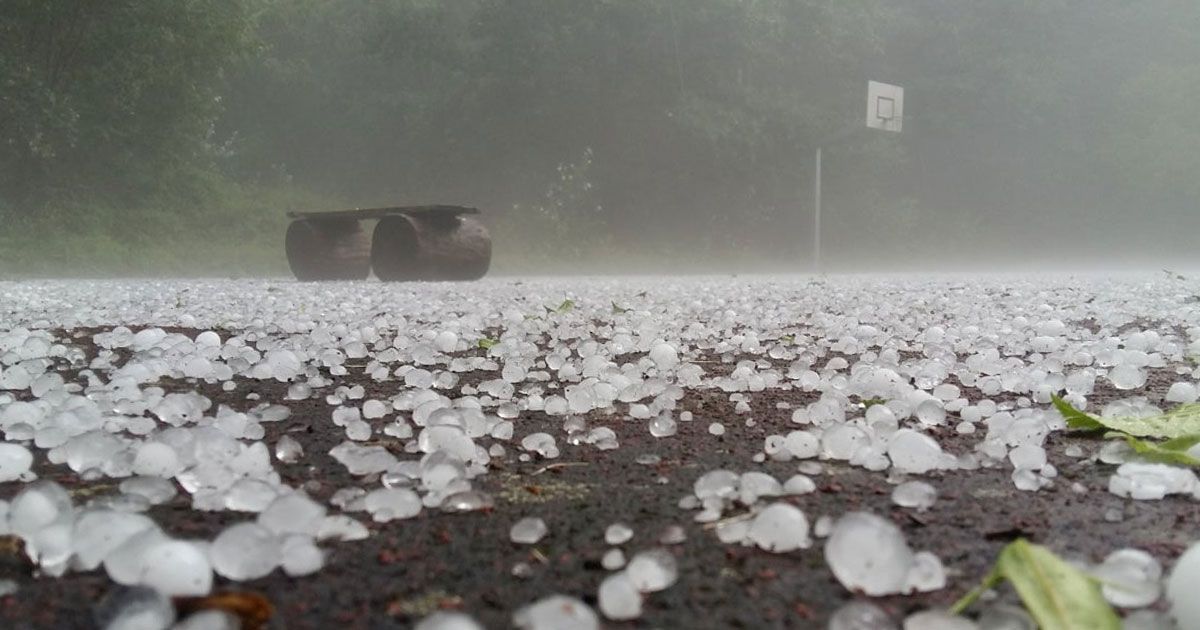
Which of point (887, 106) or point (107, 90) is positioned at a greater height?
point (887, 106)

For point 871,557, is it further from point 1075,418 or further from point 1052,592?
point 1075,418

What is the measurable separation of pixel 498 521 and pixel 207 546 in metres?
0.25

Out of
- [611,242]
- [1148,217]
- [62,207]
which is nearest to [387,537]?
[62,207]

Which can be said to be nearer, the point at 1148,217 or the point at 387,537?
the point at 387,537

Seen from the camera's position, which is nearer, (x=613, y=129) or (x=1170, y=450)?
(x=1170, y=450)

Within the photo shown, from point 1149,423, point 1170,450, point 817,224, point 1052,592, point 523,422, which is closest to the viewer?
point 1052,592

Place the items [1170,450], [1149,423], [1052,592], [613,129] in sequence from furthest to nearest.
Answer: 1. [613,129]
2. [1149,423]
3. [1170,450]
4. [1052,592]

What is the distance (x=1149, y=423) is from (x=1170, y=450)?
0.17m

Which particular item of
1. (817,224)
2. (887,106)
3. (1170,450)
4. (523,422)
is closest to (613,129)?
(887,106)

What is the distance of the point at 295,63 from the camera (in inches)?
619

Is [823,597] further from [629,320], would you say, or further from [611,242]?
[611,242]

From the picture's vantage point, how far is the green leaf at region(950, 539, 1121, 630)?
498mm

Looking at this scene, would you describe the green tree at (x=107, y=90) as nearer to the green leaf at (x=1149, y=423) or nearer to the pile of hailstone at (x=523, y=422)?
the pile of hailstone at (x=523, y=422)

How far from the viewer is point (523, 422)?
4.20ft
